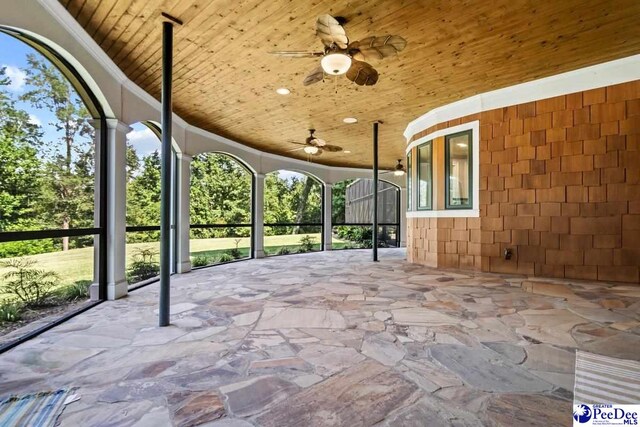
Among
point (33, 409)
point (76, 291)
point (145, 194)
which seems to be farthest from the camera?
point (145, 194)

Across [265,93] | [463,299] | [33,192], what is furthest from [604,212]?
[33,192]

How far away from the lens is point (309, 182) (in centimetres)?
1202

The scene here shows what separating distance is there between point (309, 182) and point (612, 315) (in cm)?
963

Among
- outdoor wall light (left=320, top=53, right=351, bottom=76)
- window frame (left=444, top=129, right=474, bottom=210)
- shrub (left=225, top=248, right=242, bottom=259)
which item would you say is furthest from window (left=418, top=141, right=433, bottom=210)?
shrub (left=225, top=248, right=242, bottom=259)

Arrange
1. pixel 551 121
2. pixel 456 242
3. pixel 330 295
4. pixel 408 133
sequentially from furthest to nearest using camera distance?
pixel 408 133 → pixel 456 242 → pixel 551 121 → pixel 330 295

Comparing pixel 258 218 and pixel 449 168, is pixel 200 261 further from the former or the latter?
pixel 449 168

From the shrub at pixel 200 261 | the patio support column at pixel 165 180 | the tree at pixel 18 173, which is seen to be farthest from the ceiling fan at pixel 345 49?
the shrub at pixel 200 261

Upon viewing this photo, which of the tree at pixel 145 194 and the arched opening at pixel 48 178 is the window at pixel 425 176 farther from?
the arched opening at pixel 48 178

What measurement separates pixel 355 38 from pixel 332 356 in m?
3.37

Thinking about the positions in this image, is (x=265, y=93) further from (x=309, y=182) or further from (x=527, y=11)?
(x=309, y=182)

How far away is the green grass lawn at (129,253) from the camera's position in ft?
13.0

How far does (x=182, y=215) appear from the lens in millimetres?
6305

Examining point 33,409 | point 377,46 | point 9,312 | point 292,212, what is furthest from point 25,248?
point 292,212

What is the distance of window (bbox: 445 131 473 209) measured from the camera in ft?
19.8
